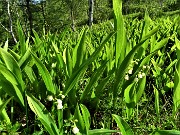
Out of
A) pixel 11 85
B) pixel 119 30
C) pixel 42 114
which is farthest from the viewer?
pixel 119 30

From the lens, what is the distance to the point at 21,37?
151 cm

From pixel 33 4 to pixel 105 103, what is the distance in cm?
3910

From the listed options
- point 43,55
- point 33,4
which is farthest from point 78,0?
point 43,55

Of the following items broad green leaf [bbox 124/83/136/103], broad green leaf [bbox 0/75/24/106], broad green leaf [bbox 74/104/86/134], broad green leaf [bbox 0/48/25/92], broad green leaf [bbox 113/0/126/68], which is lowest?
broad green leaf [bbox 74/104/86/134]

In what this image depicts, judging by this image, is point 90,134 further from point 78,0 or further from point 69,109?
point 78,0

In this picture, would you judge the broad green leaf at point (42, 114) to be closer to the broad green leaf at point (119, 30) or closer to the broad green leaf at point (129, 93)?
the broad green leaf at point (129, 93)

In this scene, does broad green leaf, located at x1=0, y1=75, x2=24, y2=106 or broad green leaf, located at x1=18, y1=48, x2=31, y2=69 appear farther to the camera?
broad green leaf, located at x1=18, y1=48, x2=31, y2=69

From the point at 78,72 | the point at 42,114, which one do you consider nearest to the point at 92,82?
the point at 78,72

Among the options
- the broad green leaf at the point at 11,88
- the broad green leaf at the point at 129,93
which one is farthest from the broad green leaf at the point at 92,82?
the broad green leaf at the point at 11,88

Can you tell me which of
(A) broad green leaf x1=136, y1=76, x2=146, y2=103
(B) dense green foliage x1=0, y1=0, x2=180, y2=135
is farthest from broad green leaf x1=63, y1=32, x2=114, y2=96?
(A) broad green leaf x1=136, y1=76, x2=146, y2=103

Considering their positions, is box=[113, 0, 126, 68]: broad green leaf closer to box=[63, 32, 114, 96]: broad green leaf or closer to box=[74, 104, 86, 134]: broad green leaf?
box=[63, 32, 114, 96]: broad green leaf

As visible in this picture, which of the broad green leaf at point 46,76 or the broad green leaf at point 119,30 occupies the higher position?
the broad green leaf at point 119,30

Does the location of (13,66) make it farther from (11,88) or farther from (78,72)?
(78,72)

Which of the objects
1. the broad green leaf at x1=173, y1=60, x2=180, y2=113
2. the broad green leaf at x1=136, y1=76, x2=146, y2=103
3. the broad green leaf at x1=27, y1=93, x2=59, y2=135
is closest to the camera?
the broad green leaf at x1=27, y1=93, x2=59, y2=135
